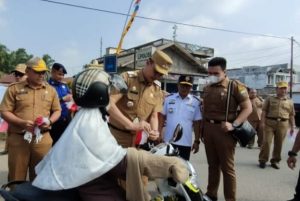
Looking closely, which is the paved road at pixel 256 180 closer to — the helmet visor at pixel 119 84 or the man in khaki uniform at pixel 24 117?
the man in khaki uniform at pixel 24 117

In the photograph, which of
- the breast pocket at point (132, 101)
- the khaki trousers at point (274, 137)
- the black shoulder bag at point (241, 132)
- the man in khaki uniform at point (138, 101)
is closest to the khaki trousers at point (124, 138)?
the man in khaki uniform at point (138, 101)

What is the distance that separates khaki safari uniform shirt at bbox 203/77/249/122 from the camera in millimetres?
4602

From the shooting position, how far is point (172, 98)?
5.32 meters

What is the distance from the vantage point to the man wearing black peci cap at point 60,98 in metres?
5.86

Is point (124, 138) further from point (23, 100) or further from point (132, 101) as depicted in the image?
point (23, 100)

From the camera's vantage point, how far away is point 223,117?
4.67 metres

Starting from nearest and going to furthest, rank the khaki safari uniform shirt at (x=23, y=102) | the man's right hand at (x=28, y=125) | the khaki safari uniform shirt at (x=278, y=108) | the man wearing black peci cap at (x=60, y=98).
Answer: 1. the man's right hand at (x=28, y=125)
2. the khaki safari uniform shirt at (x=23, y=102)
3. the man wearing black peci cap at (x=60, y=98)
4. the khaki safari uniform shirt at (x=278, y=108)

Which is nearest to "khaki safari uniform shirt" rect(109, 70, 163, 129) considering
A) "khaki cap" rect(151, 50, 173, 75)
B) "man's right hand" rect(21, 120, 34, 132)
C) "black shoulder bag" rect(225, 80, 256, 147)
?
"khaki cap" rect(151, 50, 173, 75)

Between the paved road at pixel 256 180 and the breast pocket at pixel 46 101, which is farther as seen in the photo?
the paved road at pixel 256 180

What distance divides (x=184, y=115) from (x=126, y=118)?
1.87 meters

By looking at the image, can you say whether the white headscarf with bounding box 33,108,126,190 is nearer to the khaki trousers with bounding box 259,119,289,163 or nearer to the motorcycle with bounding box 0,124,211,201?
the motorcycle with bounding box 0,124,211,201

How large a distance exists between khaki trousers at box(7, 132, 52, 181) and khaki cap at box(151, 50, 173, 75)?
166cm

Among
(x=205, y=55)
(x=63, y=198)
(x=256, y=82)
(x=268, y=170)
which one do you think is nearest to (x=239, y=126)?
(x=63, y=198)

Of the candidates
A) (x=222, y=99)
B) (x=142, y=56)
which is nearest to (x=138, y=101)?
(x=222, y=99)
